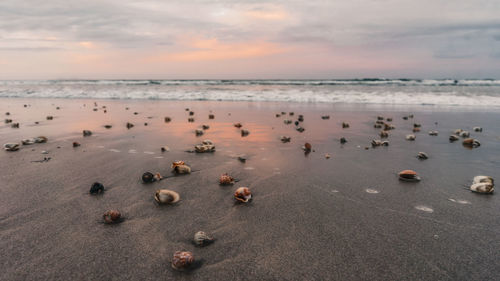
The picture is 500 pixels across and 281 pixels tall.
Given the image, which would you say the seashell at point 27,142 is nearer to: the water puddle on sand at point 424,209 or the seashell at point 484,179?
the water puddle on sand at point 424,209

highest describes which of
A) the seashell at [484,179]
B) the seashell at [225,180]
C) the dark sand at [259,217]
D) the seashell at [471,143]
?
the seashell at [471,143]

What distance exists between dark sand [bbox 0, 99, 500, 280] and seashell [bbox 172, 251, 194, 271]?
0.07 metres

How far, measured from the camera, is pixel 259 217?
10.1 feet

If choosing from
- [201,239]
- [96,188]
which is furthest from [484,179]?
[96,188]

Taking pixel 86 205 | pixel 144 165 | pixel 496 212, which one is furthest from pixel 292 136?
pixel 86 205

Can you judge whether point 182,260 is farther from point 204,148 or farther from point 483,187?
point 483,187

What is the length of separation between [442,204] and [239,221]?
2.54 metres

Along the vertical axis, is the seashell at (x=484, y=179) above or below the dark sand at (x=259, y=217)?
above

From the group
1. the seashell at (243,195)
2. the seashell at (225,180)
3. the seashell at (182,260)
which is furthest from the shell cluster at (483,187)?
the seashell at (182,260)

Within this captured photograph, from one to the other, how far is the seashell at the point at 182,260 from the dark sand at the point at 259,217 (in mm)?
73

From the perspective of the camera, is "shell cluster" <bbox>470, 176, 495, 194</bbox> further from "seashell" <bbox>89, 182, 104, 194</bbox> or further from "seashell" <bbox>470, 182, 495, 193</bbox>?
"seashell" <bbox>89, 182, 104, 194</bbox>

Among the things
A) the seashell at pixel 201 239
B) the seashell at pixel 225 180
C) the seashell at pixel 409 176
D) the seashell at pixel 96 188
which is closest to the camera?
the seashell at pixel 201 239

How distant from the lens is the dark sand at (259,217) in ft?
7.32

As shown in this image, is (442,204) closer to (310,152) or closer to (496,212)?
(496,212)
